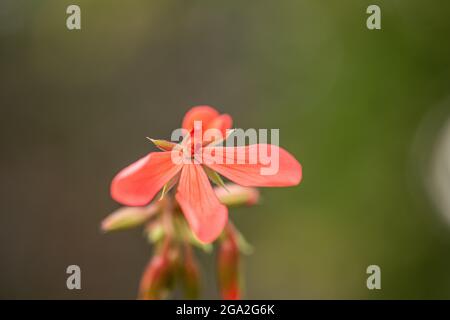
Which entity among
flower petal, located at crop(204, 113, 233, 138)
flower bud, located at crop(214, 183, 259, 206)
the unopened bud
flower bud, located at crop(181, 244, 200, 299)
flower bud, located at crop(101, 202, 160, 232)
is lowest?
flower bud, located at crop(181, 244, 200, 299)

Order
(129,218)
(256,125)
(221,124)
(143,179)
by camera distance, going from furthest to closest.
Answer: (256,125), (129,218), (221,124), (143,179)

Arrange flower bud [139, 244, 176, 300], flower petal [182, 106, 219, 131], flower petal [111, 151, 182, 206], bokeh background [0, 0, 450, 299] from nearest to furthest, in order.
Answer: flower petal [111, 151, 182, 206] → flower petal [182, 106, 219, 131] → flower bud [139, 244, 176, 300] → bokeh background [0, 0, 450, 299]

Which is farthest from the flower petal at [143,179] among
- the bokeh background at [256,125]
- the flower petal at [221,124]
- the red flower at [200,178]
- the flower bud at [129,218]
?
the bokeh background at [256,125]

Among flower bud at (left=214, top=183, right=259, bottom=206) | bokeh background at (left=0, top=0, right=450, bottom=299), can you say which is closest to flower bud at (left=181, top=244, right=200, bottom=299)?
flower bud at (left=214, top=183, right=259, bottom=206)

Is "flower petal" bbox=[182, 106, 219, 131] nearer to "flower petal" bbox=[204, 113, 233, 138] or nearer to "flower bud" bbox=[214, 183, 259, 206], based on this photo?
"flower petal" bbox=[204, 113, 233, 138]

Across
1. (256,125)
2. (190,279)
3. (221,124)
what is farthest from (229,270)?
(256,125)

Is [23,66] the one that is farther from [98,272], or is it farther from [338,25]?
[338,25]

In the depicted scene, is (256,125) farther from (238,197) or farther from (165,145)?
(165,145)

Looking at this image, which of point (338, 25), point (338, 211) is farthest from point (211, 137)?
point (338, 25)
